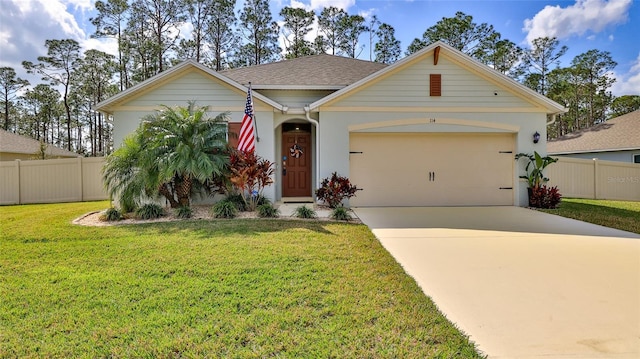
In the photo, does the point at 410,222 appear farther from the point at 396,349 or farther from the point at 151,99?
the point at 151,99

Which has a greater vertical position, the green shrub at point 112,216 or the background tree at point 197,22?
the background tree at point 197,22

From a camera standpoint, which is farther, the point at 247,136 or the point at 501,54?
the point at 501,54

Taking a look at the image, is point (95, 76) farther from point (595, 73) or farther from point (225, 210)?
point (595, 73)

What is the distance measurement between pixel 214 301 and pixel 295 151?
803 centimetres

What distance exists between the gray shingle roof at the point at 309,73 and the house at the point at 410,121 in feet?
4.62

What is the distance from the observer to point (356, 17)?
24.3m

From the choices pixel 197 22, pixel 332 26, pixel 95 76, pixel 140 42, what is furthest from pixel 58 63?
pixel 332 26

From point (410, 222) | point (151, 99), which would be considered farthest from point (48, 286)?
point (151, 99)

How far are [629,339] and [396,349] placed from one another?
1.94 m

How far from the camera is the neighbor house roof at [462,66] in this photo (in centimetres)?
909

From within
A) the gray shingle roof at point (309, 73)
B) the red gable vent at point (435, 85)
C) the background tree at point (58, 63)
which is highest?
the background tree at point (58, 63)

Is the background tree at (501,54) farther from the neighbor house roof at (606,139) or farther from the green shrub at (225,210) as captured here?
the green shrub at (225,210)

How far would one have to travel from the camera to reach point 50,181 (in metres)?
11.4

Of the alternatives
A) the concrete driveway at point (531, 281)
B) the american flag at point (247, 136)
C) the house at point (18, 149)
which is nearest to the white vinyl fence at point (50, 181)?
the house at point (18, 149)
